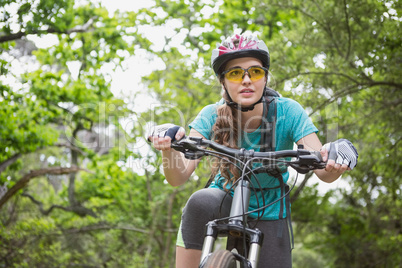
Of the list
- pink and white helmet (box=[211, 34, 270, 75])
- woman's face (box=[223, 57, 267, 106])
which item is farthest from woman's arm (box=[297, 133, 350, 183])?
pink and white helmet (box=[211, 34, 270, 75])

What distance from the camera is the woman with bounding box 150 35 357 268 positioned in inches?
98.3

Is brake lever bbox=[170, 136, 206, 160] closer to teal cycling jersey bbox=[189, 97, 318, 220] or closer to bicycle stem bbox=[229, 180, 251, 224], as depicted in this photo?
bicycle stem bbox=[229, 180, 251, 224]

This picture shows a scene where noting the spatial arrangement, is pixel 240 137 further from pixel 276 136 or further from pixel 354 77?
pixel 354 77

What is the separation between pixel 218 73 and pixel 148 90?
346 inches

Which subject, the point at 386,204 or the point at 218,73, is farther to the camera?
the point at 386,204

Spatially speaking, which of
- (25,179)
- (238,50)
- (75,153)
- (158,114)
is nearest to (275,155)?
(238,50)

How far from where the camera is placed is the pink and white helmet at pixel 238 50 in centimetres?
278

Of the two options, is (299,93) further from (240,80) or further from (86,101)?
(86,101)

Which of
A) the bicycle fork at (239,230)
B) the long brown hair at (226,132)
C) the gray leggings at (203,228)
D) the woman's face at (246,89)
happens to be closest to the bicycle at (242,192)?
the bicycle fork at (239,230)

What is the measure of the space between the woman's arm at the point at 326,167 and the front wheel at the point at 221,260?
66 cm

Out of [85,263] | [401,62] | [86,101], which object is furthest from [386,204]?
[85,263]

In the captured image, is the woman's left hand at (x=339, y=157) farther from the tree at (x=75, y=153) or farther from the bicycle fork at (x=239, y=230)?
the tree at (x=75, y=153)

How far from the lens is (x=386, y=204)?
27.6 feet

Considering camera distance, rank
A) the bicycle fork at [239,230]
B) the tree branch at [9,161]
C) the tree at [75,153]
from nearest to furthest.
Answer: the bicycle fork at [239,230]
the tree at [75,153]
the tree branch at [9,161]
